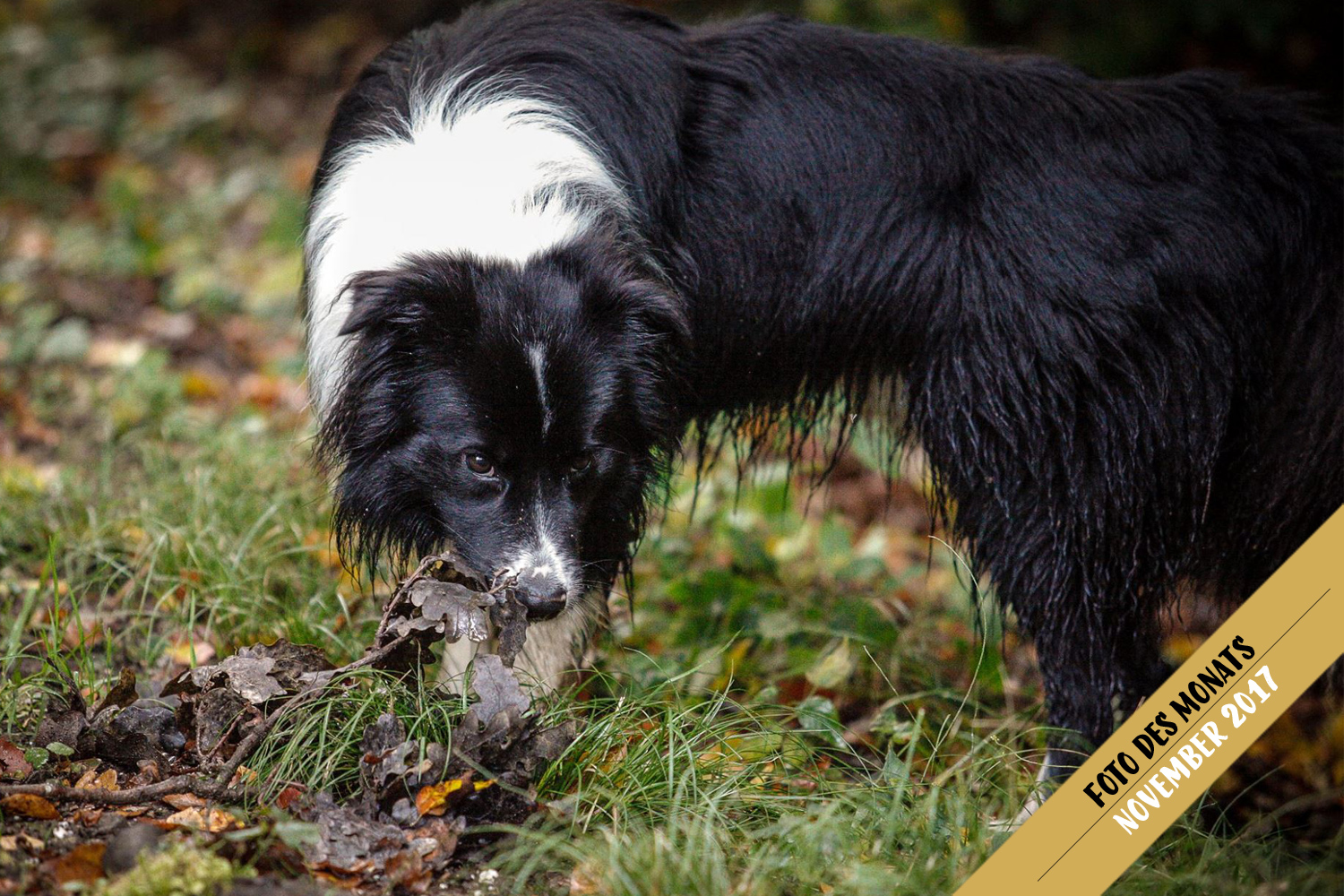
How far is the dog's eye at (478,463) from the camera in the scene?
290cm

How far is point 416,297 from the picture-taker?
278 cm

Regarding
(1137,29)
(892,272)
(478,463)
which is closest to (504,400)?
(478,463)

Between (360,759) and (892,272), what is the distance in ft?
5.88

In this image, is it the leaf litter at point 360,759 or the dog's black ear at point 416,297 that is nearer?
the leaf litter at point 360,759

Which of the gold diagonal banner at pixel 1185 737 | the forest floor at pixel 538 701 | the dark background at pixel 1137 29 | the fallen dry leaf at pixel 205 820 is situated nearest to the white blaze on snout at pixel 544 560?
the forest floor at pixel 538 701

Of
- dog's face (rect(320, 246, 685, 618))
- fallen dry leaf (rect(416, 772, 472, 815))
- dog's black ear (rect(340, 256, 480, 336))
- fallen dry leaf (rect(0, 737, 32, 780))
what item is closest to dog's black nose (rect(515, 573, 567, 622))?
dog's face (rect(320, 246, 685, 618))

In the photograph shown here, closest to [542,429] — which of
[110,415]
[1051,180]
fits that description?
[1051,180]

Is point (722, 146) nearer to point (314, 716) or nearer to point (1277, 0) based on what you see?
point (314, 716)

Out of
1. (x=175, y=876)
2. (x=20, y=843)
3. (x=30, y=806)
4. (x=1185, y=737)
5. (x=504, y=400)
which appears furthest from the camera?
(x=504, y=400)

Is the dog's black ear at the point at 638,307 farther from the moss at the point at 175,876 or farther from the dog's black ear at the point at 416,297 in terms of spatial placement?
the moss at the point at 175,876

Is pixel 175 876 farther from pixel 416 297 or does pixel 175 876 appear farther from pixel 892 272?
pixel 892 272

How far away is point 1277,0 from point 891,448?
3912 mm

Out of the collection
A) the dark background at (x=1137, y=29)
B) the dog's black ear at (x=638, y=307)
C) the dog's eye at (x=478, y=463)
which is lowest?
the dog's eye at (x=478, y=463)

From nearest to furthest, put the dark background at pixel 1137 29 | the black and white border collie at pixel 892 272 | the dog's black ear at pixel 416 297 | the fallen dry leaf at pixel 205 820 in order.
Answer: the fallen dry leaf at pixel 205 820 < the dog's black ear at pixel 416 297 < the black and white border collie at pixel 892 272 < the dark background at pixel 1137 29
